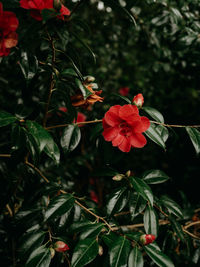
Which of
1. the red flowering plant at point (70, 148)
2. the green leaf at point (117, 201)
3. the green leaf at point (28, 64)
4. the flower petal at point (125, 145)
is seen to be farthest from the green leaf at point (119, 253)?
the green leaf at point (28, 64)

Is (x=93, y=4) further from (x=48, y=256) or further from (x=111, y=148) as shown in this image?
(x=48, y=256)

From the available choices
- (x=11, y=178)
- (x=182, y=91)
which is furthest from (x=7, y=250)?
(x=182, y=91)

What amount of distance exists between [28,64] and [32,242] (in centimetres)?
60

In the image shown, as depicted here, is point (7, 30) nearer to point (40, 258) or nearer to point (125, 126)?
point (125, 126)

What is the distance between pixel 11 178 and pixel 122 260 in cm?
63

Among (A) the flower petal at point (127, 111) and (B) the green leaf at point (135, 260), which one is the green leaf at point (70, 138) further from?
(B) the green leaf at point (135, 260)

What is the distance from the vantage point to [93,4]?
90.0 inches

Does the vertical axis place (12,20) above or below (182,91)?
above

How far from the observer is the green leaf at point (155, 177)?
3.15 feet

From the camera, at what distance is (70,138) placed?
0.85 m

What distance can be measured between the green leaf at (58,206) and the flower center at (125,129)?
29cm

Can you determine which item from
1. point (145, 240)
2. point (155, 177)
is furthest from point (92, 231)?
point (155, 177)

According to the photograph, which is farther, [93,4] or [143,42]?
[93,4]

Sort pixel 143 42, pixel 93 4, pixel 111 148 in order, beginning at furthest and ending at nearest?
pixel 93 4 < pixel 143 42 < pixel 111 148
